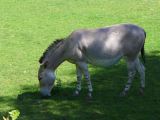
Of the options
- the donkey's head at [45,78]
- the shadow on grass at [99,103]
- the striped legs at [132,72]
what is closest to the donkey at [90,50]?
the donkey's head at [45,78]

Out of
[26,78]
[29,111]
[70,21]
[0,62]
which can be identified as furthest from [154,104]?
[70,21]

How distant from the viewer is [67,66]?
11766 mm

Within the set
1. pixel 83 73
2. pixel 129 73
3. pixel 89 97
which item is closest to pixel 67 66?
pixel 83 73

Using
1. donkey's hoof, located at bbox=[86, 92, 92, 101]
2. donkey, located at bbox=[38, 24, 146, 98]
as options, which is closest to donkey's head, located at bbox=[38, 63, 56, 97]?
donkey, located at bbox=[38, 24, 146, 98]

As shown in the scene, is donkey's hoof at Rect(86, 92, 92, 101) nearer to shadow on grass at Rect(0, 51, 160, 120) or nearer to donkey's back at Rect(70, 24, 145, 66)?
shadow on grass at Rect(0, 51, 160, 120)

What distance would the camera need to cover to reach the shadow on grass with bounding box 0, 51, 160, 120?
27.2 feet

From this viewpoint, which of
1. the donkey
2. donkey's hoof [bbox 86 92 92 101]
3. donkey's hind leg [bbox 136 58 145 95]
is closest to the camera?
the donkey

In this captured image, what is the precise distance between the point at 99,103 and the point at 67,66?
9.69 feet

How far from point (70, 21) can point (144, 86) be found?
7885mm

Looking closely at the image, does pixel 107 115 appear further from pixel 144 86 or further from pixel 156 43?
pixel 156 43

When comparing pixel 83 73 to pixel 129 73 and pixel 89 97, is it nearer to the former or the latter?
pixel 89 97

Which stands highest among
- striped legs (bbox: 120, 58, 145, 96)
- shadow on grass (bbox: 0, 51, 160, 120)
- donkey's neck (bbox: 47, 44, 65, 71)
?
donkey's neck (bbox: 47, 44, 65, 71)

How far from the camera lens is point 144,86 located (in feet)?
32.0

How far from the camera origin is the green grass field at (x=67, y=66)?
860 centimetres
